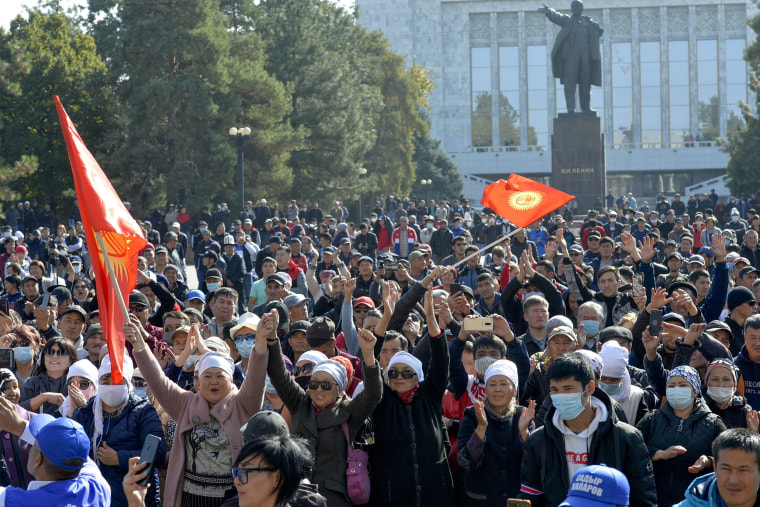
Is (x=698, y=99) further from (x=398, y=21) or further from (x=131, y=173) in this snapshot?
(x=131, y=173)

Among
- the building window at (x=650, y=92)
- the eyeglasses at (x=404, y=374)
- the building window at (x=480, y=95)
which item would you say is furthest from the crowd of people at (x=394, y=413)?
the building window at (x=650, y=92)

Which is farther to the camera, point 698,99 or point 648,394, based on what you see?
point 698,99

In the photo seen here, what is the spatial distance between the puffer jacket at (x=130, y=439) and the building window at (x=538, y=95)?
227ft

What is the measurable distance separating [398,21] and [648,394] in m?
71.6

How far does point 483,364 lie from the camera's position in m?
6.18

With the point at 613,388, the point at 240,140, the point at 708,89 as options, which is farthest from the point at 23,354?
the point at 708,89

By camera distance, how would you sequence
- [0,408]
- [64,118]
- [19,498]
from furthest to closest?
[64,118]
[0,408]
[19,498]

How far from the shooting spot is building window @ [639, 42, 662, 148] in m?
73.2

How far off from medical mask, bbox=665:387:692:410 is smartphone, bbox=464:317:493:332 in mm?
1272

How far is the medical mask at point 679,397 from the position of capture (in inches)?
208

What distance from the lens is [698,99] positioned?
72.9 meters

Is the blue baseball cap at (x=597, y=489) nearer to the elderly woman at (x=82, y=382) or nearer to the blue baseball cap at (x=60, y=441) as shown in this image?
the blue baseball cap at (x=60, y=441)

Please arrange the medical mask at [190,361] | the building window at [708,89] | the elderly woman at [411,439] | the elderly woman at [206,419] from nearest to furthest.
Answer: the elderly woman at [206,419], the elderly woman at [411,439], the medical mask at [190,361], the building window at [708,89]

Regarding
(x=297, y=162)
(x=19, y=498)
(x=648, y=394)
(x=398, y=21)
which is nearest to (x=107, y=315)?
(x=19, y=498)
